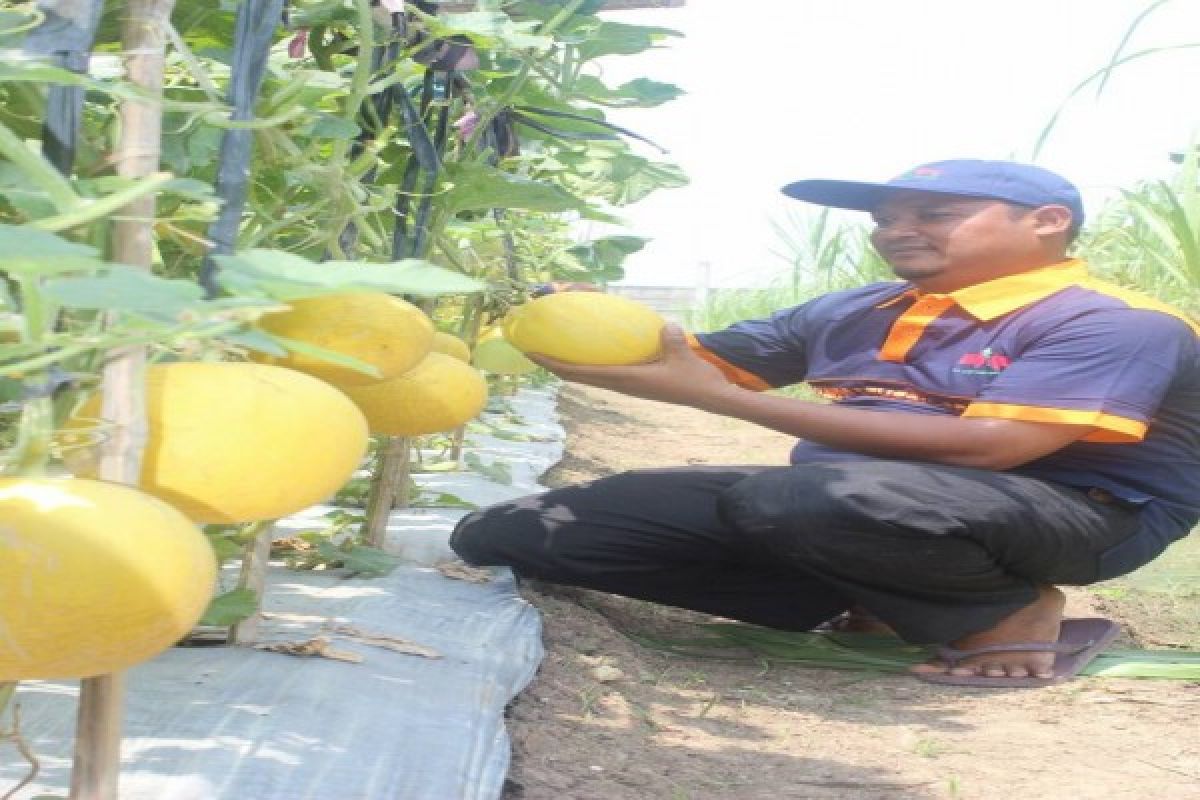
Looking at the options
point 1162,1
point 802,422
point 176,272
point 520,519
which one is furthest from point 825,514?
point 176,272

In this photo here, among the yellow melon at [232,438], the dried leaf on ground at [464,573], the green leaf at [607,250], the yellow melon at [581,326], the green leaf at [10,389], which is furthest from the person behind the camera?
the green leaf at [607,250]

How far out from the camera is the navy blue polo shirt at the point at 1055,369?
2.18 meters

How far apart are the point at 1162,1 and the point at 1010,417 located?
0.92 meters

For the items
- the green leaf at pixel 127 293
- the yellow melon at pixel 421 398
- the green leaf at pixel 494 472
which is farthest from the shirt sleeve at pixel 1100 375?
the green leaf at pixel 127 293

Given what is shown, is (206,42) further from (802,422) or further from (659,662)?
(659,662)

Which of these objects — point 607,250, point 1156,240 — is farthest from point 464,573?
point 1156,240

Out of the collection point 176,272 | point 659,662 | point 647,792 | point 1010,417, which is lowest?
point 659,662

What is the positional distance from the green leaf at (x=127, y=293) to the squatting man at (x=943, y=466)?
1.57 m

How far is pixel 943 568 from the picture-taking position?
228 centimetres

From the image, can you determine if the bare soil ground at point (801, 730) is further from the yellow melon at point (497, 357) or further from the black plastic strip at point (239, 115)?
the black plastic strip at point (239, 115)

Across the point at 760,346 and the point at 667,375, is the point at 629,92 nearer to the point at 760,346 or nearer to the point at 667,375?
the point at 667,375

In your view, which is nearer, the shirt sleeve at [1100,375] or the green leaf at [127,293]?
the green leaf at [127,293]

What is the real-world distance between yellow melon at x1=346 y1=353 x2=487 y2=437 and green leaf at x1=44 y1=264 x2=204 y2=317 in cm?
84

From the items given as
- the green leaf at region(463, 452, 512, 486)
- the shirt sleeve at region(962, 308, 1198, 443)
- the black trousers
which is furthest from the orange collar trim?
the green leaf at region(463, 452, 512, 486)
